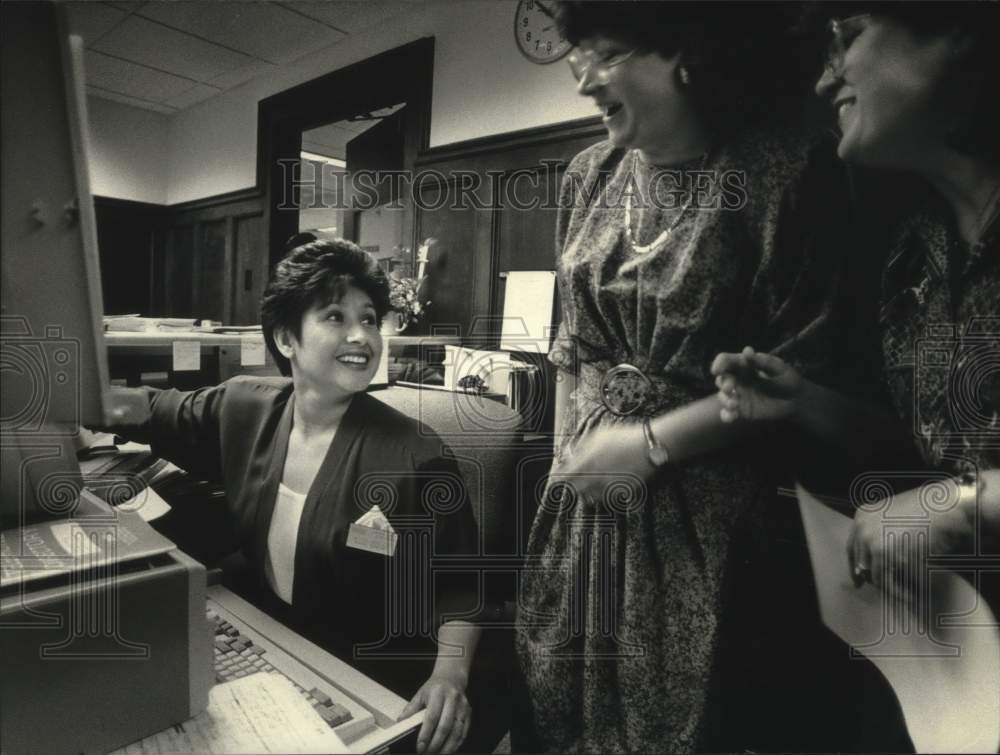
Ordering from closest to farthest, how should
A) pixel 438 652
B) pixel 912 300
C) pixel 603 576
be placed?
pixel 912 300
pixel 603 576
pixel 438 652

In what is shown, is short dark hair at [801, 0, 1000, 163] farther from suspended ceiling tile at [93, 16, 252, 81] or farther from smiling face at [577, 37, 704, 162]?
suspended ceiling tile at [93, 16, 252, 81]

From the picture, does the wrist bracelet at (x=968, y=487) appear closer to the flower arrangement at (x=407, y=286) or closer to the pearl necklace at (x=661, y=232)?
the pearl necklace at (x=661, y=232)

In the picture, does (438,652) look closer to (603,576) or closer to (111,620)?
(603,576)

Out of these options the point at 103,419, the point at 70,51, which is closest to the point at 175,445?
the point at 103,419

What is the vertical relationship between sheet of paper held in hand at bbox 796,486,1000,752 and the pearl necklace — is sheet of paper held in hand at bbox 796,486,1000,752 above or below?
below

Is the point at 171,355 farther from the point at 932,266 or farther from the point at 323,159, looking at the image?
the point at 932,266

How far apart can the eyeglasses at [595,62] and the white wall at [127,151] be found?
0.73 m

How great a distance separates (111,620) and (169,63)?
37.3 inches

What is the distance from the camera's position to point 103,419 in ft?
2.38

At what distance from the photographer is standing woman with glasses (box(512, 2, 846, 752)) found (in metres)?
0.79

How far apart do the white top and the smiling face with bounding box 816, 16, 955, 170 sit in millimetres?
999

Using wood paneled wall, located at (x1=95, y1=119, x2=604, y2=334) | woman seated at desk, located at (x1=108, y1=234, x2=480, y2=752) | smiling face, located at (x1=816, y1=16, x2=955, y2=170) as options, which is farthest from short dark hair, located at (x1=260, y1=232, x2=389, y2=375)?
smiling face, located at (x1=816, y1=16, x2=955, y2=170)

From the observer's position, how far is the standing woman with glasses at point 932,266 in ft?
2.39

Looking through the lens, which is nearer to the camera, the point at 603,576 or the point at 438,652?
the point at 603,576
